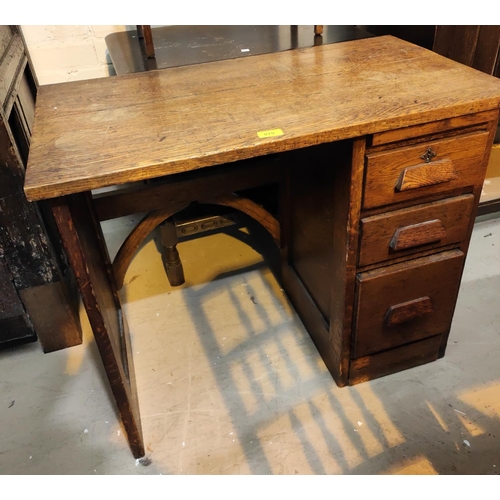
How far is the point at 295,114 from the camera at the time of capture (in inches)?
38.7

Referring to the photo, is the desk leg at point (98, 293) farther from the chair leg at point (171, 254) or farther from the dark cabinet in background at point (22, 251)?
the chair leg at point (171, 254)

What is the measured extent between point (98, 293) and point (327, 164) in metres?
0.61

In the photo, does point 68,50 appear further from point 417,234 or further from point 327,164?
point 417,234

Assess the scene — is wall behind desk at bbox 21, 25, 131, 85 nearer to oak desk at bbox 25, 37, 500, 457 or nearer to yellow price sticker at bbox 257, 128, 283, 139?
oak desk at bbox 25, 37, 500, 457

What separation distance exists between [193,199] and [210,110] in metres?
0.48

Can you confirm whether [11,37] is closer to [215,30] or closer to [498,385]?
[215,30]

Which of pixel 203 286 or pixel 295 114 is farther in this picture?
pixel 203 286

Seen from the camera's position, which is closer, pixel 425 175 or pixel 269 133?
pixel 269 133

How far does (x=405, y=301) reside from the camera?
125 cm

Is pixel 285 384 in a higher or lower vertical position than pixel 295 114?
lower

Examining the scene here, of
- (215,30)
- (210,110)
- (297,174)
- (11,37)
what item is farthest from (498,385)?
(11,37)

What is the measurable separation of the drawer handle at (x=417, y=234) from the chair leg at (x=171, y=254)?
0.88 metres

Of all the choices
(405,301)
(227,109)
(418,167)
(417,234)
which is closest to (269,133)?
(227,109)

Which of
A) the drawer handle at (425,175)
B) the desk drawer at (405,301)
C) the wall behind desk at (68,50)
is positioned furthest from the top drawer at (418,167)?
the wall behind desk at (68,50)
